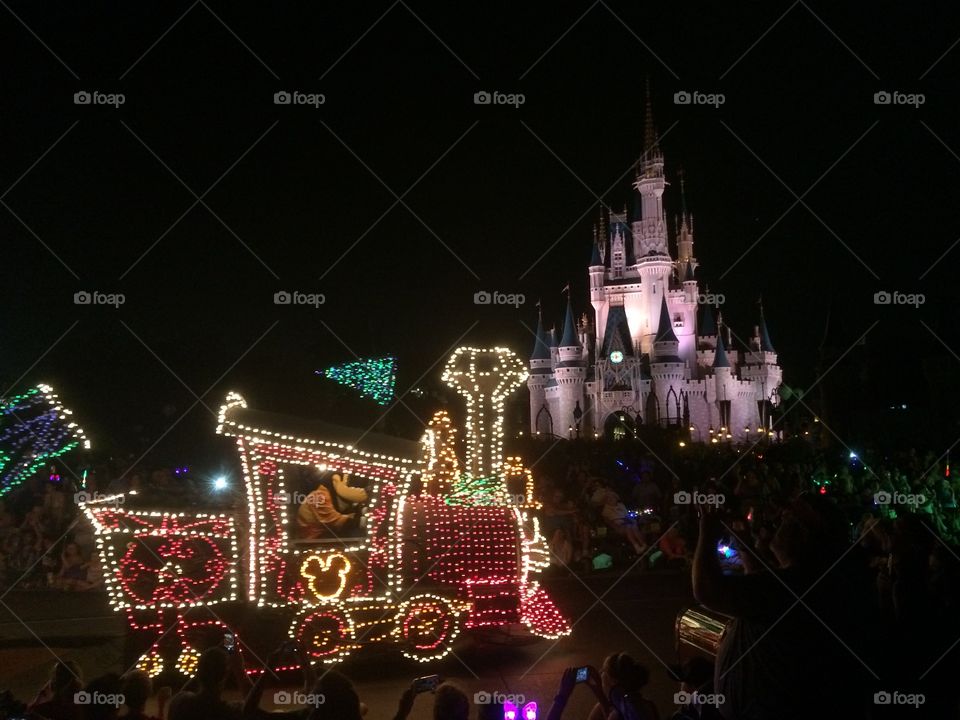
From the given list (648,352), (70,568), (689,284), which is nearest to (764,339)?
(689,284)

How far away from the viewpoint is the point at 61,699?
502 cm

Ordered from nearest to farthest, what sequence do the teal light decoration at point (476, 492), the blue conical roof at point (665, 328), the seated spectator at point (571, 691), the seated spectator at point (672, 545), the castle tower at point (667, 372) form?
the seated spectator at point (571, 691) < the teal light decoration at point (476, 492) < the seated spectator at point (672, 545) < the castle tower at point (667, 372) < the blue conical roof at point (665, 328)

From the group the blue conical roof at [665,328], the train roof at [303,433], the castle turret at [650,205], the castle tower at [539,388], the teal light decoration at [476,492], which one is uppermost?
the castle turret at [650,205]

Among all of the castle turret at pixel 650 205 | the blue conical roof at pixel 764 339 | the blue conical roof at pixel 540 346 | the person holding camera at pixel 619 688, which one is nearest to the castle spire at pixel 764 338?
the blue conical roof at pixel 764 339

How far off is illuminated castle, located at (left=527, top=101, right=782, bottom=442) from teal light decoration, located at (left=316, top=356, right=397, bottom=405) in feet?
178

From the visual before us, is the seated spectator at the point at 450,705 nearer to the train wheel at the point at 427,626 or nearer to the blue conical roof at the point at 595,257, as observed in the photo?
the train wheel at the point at 427,626

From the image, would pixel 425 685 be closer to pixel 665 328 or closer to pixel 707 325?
pixel 665 328

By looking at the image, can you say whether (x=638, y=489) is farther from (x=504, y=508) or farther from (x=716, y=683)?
(x=716, y=683)

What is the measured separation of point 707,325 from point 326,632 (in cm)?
7212

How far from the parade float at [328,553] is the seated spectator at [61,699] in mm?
1978

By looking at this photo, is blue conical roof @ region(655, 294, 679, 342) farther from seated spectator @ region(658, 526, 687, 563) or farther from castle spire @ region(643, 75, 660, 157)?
seated spectator @ region(658, 526, 687, 563)

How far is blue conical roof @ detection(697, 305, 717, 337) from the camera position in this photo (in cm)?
7569

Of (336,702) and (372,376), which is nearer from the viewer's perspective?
(336,702)

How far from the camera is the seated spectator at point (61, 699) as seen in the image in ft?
16.3
